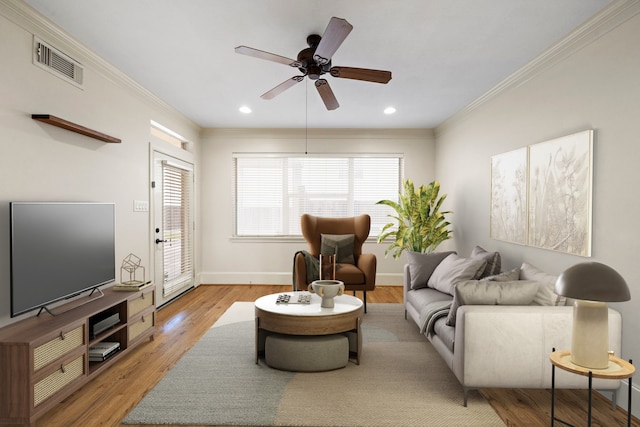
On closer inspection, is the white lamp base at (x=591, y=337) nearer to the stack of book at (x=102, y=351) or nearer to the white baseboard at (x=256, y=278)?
the stack of book at (x=102, y=351)

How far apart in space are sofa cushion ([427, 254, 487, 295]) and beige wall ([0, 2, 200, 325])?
10.0 ft

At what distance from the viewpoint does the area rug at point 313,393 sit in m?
2.16

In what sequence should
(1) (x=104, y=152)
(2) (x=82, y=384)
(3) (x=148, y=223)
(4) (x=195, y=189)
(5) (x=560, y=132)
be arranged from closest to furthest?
(2) (x=82, y=384), (5) (x=560, y=132), (1) (x=104, y=152), (3) (x=148, y=223), (4) (x=195, y=189)

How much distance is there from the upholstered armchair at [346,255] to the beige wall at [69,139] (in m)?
1.75

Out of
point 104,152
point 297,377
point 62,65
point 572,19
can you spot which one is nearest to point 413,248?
point 297,377

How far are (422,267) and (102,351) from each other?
2.91 meters

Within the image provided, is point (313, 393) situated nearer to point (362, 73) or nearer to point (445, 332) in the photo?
point (445, 332)

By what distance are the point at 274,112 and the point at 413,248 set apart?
2.55 meters

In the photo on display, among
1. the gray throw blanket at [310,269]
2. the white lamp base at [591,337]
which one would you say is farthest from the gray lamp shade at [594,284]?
the gray throw blanket at [310,269]

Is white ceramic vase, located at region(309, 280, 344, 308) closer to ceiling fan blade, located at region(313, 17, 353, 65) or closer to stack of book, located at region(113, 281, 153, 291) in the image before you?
stack of book, located at region(113, 281, 153, 291)

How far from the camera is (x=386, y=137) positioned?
602cm

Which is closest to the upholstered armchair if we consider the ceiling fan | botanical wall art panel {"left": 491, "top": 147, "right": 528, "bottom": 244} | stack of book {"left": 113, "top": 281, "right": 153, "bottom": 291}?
botanical wall art panel {"left": 491, "top": 147, "right": 528, "bottom": 244}

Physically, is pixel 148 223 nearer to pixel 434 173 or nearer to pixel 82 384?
pixel 82 384

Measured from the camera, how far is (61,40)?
9.05 ft
